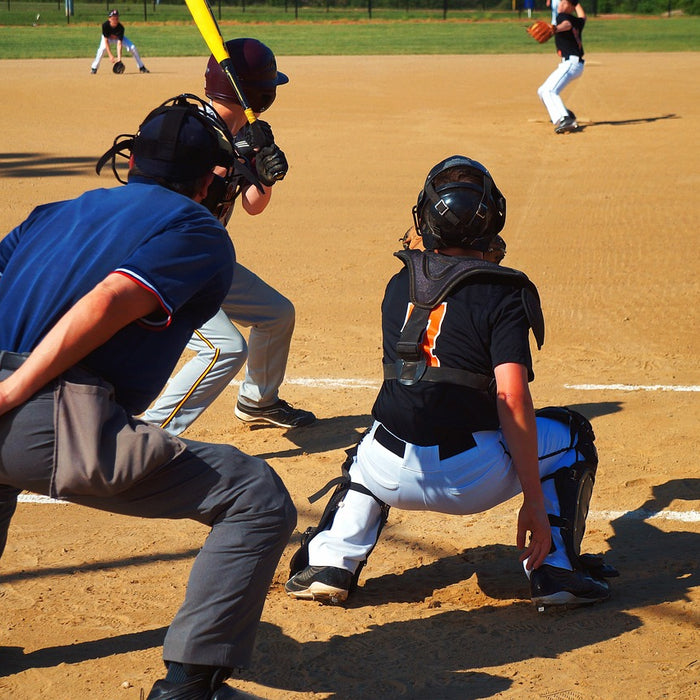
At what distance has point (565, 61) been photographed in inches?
588

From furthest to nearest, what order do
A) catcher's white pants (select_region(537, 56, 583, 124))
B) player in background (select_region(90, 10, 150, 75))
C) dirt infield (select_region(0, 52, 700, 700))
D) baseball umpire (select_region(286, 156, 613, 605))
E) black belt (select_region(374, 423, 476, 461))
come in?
1. player in background (select_region(90, 10, 150, 75))
2. catcher's white pants (select_region(537, 56, 583, 124))
3. black belt (select_region(374, 423, 476, 461))
4. baseball umpire (select_region(286, 156, 613, 605))
5. dirt infield (select_region(0, 52, 700, 700))

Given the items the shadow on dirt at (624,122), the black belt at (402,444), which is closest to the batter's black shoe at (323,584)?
the black belt at (402,444)

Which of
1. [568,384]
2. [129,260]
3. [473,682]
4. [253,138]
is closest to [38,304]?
[129,260]

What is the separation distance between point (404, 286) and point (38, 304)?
147 centimetres

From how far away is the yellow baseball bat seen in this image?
4.77 metres

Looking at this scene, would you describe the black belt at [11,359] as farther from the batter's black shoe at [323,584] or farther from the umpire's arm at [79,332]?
the batter's black shoe at [323,584]

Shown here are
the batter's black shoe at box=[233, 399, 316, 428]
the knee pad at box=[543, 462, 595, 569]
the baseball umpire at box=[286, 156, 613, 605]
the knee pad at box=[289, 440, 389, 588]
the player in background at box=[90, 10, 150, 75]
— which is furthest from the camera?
the player in background at box=[90, 10, 150, 75]

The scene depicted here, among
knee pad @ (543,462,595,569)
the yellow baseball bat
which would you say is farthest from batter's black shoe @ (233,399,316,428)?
knee pad @ (543,462,595,569)

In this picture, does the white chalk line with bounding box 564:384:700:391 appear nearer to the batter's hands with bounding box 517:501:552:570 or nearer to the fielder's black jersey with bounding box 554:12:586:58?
the batter's hands with bounding box 517:501:552:570

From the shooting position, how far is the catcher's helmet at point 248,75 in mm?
4871

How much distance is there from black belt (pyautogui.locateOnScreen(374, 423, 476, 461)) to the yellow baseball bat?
2.05m

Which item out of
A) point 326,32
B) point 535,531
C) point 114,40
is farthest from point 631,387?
point 326,32

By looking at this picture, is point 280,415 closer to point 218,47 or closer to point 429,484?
point 218,47

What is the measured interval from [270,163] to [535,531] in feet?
7.69
